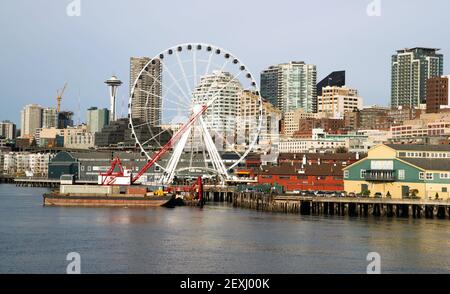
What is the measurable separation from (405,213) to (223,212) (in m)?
16.8

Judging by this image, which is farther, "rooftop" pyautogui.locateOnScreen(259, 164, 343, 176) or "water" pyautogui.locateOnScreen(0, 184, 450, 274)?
"rooftop" pyautogui.locateOnScreen(259, 164, 343, 176)

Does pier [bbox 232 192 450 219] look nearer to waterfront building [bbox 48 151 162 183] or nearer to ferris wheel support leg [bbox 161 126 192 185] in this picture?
ferris wheel support leg [bbox 161 126 192 185]

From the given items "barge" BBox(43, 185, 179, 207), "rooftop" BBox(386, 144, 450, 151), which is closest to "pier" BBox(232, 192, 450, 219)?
"rooftop" BBox(386, 144, 450, 151)

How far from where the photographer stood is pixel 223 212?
261 ft

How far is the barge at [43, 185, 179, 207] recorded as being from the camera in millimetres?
85438

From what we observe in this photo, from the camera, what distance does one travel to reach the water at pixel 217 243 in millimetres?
43031

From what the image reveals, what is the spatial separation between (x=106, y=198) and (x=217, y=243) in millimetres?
35864

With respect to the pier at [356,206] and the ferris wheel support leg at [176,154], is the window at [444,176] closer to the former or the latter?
the pier at [356,206]

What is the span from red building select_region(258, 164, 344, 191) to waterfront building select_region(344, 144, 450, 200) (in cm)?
908

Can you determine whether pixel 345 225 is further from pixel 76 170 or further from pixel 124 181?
pixel 76 170

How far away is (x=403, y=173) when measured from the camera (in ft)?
250

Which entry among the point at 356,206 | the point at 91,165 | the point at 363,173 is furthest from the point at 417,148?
the point at 91,165

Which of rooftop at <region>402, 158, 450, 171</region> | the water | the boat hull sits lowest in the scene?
the water

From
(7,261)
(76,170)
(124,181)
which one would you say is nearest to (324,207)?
(124,181)
